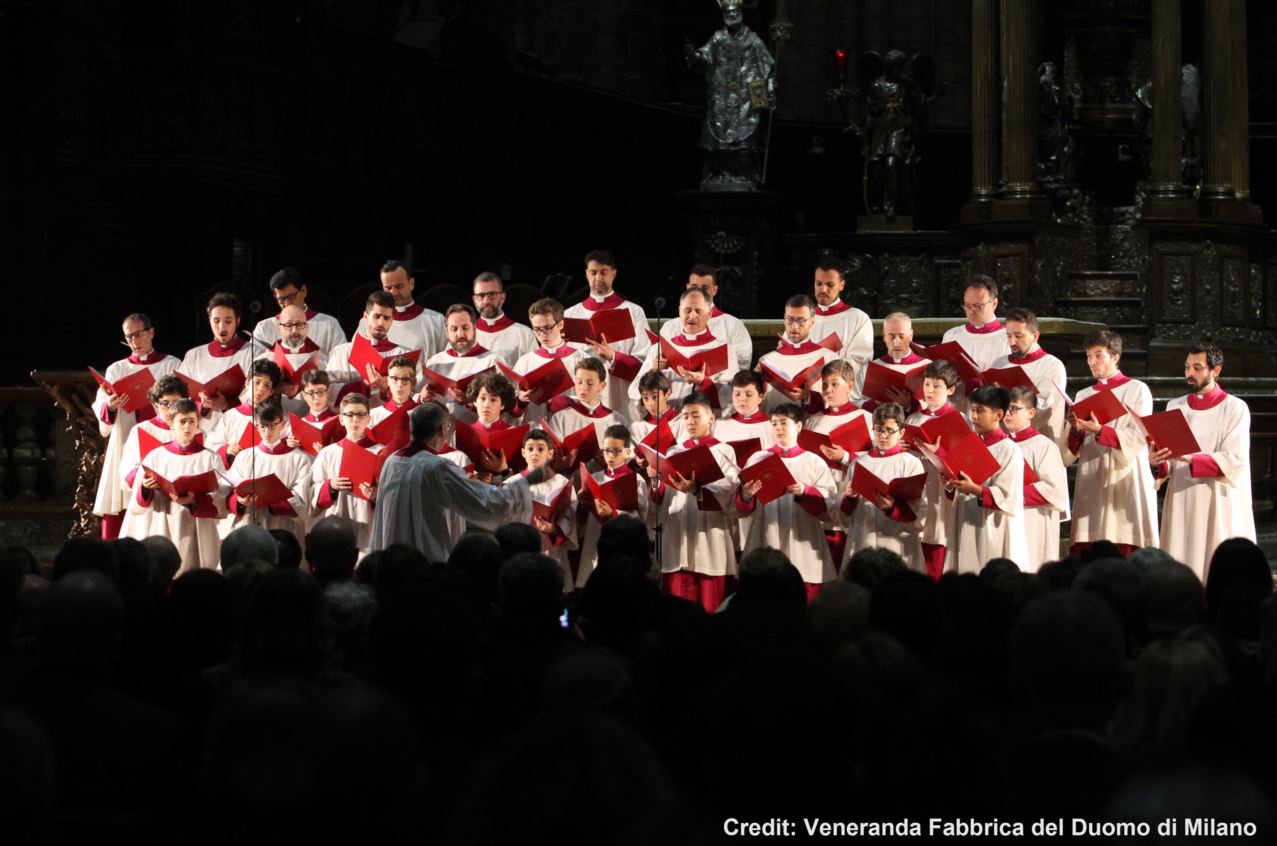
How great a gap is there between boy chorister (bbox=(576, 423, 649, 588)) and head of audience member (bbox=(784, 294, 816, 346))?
109cm

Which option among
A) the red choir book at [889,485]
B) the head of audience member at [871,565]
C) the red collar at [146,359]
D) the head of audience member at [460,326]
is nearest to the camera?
the head of audience member at [871,565]

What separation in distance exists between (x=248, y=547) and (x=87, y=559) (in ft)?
2.37

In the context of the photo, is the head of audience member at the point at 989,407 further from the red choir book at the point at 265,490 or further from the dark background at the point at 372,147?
the dark background at the point at 372,147

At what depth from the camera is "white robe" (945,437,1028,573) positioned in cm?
925

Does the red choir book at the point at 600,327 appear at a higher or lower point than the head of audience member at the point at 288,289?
lower

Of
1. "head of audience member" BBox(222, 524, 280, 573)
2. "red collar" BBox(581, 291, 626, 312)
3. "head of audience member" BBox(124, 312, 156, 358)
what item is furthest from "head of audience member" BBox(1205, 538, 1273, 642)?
"head of audience member" BBox(124, 312, 156, 358)

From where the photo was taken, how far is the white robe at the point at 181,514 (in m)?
9.59

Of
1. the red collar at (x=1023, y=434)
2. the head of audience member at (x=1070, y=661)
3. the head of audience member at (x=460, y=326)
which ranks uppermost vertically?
the head of audience member at (x=460, y=326)

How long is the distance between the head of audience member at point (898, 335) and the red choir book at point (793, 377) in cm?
35

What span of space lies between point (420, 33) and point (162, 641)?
12.9 meters

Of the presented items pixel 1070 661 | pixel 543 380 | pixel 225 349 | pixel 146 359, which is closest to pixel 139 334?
pixel 146 359

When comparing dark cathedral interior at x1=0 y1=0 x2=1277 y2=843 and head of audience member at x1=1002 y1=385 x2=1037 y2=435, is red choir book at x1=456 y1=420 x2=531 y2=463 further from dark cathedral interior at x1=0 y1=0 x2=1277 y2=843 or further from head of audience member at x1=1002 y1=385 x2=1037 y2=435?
head of audience member at x1=1002 y1=385 x2=1037 y2=435

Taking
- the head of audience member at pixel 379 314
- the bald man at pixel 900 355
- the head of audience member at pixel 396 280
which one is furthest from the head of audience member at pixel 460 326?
the bald man at pixel 900 355

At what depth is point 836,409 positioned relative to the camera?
9.69 m
